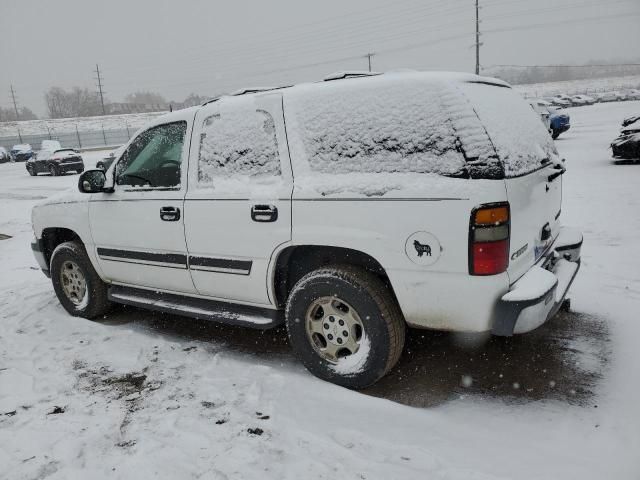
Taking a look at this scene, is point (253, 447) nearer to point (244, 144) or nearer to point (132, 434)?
point (132, 434)

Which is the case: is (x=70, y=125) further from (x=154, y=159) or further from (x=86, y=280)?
(x=154, y=159)

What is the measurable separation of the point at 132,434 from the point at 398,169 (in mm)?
2209

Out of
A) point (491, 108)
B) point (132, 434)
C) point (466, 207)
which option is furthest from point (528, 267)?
point (132, 434)

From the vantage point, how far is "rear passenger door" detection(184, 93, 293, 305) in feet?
10.6

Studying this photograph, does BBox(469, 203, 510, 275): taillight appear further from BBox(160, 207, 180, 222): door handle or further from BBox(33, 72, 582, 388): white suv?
BBox(160, 207, 180, 222): door handle

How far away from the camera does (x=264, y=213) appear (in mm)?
3203

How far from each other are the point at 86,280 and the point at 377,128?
3.33 meters

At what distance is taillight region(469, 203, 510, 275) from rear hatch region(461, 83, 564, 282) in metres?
0.08

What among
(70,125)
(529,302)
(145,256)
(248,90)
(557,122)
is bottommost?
(529,302)

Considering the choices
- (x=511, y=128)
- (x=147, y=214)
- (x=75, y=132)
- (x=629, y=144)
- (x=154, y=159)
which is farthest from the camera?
(x=75, y=132)

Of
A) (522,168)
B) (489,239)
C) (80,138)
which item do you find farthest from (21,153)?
(489,239)

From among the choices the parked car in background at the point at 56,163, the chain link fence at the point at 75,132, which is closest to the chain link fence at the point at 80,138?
the chain link fence at the point at 75,132

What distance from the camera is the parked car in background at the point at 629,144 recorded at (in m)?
11.7

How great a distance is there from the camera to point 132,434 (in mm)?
2834
